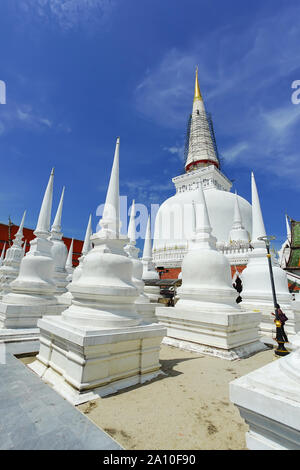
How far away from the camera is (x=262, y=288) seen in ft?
28.4

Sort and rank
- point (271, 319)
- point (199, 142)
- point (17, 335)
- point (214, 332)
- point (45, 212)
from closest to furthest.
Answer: point (214, 332)
point (17, 335)
point (271, 319)
point (45, 212)
point (199, 142)

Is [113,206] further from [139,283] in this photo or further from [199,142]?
[199,142]

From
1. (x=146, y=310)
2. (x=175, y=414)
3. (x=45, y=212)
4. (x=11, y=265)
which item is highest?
(x=45, y=212)

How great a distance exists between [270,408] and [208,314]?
4145 millimetres

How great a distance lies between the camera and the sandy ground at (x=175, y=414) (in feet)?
7.41

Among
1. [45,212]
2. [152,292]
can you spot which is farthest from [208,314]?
[45,212]

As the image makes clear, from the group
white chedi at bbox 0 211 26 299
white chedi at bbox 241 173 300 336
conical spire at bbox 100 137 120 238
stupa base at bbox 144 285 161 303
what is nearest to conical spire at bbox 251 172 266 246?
white chedi at bbox 241 173 300 336

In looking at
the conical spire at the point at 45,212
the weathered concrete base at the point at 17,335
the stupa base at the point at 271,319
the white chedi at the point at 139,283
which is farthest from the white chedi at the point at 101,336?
the stupa base at the point at 271,319

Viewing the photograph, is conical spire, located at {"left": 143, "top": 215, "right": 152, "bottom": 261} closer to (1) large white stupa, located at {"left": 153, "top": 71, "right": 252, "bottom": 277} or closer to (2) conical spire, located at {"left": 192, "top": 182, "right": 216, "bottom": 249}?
(2) conical spire, located at {"left": 192, "top": 182, "right": 216, "bottom": 249}

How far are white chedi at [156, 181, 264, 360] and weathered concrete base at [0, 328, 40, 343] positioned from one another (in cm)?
363

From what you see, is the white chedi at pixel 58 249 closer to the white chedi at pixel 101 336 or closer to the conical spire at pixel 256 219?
the white chedi at pixel 101 336

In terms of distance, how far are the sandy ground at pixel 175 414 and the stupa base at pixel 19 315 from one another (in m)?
4.82
